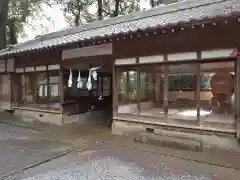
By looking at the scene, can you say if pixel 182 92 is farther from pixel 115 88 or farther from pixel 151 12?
pixel 151 12

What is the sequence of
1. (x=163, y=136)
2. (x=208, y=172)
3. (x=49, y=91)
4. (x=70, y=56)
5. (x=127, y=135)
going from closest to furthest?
(x=208, y=172) → (x=163, y=136) → (x=127, y=135) → (x=70, y=56) → (x=49, y=91)

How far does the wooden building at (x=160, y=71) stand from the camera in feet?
18.6

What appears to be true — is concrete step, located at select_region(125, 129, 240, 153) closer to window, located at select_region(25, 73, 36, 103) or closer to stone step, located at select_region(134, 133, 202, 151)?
stone step, located at select_region(134, 133, 202, 151)

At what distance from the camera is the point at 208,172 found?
14.6ft

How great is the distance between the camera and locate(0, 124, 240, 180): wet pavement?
4.30m

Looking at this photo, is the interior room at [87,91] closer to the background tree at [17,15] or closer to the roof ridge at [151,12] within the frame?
the roof ridge at [151,12]

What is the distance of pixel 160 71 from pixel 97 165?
3.37m

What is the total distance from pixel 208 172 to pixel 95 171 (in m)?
2.21

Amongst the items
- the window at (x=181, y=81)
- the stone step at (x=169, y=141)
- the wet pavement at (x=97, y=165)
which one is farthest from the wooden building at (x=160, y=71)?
the wet pavement at (x=97, y=165)

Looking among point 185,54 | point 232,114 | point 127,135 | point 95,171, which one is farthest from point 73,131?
Result: point 232,114

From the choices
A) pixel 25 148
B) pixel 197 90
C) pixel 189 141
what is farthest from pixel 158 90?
pixel 25 148

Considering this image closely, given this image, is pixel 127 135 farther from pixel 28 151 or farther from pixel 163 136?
pixel 28 151

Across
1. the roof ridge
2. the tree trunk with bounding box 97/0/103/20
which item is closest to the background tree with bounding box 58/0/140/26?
the tree trunk with bounding box 97/0/103/20

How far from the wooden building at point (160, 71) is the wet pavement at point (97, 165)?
4.79ft
